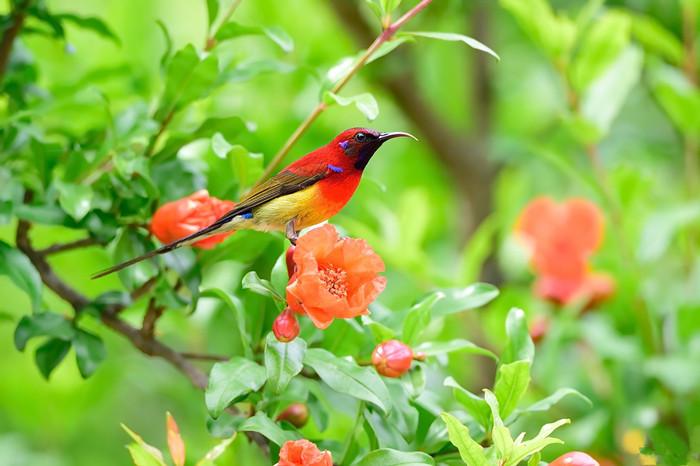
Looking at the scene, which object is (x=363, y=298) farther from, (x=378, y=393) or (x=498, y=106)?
(x=498, y=106)

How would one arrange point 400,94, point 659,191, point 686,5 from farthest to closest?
point 659,191, point 400,94, point 686,5

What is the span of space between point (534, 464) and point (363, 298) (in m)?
0.23

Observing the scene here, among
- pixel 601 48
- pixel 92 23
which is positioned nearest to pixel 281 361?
pixel 92 23

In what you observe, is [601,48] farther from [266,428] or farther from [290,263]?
[266,428]

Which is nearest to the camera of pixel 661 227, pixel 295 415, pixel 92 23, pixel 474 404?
pixel 474 404

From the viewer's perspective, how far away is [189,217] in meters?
1.10

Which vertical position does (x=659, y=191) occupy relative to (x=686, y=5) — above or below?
below

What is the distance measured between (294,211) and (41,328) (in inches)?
13.8

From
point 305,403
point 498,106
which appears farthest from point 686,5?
point 305,403

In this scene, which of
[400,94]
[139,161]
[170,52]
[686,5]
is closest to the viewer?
[139,161]

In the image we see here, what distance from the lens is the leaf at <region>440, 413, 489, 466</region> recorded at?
929 mm

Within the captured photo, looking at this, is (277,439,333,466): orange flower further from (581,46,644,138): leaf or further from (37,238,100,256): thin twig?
(581,46,644,138): leaf

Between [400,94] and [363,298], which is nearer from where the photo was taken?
[363,298]

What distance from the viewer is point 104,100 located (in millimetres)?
1237
